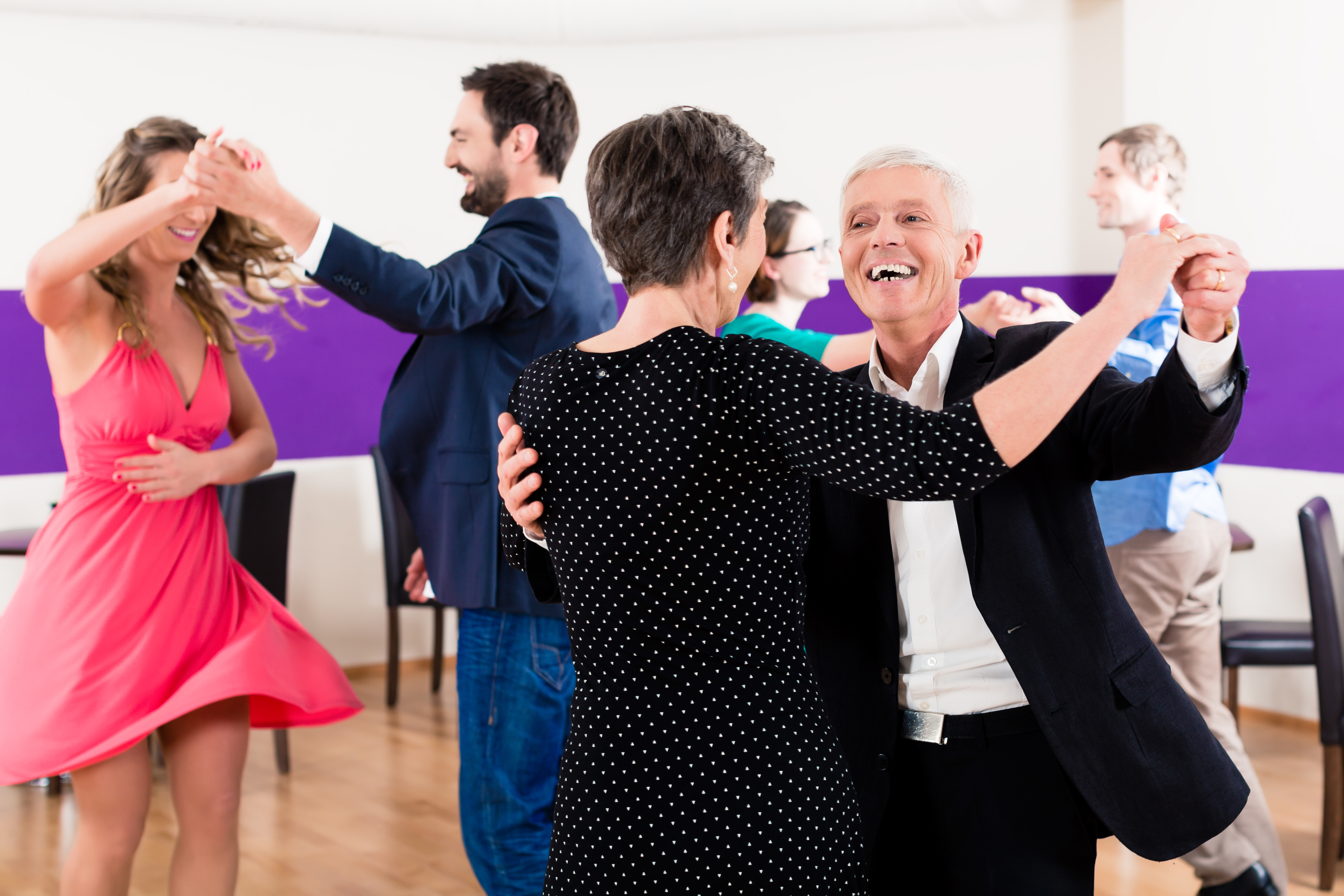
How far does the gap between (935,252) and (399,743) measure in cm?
367

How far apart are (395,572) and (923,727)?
3776 mm

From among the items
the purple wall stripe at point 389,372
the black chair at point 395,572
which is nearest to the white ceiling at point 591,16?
the purple wall stripe at point 389,372

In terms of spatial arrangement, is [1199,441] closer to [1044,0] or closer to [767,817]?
[767,817]

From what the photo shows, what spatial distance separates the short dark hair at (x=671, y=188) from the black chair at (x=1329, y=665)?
259 centimetres

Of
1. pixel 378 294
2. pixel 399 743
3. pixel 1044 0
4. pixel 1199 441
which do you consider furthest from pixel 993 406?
pixel 1044 0

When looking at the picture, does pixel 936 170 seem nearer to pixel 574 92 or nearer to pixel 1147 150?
pixel 1147 150

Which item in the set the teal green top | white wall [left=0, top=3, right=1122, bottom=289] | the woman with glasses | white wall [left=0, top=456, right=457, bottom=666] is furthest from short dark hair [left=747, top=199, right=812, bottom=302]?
white wall [left=0, top=456, right=457, bottom=666]

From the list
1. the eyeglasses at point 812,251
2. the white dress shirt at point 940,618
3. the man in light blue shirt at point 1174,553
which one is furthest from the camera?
the eyeglasses at point 812,251

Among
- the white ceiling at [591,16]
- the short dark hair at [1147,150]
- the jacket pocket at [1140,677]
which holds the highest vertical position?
the white ceiling at [591,16]

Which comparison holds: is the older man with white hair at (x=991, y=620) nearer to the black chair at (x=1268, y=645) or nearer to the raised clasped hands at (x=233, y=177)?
the raised clasped hands at (x=233, y=177)

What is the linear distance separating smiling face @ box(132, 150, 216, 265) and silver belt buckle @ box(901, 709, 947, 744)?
1.71 meters

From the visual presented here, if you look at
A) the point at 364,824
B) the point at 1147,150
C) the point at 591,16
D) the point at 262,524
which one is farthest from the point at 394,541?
the point at 1147,150

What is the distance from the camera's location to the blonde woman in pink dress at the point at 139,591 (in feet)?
7.52

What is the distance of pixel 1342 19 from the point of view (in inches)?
174
